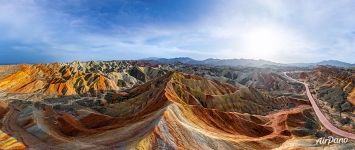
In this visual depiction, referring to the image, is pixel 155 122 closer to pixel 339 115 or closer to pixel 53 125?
pixel 53 125

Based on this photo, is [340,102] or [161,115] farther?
[340,102]

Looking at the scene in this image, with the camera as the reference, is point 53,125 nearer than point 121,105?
Yes

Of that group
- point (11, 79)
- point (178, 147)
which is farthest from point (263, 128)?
point (11, 79)

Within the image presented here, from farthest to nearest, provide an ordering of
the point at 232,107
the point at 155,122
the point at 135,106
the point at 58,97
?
1. the point at 58,97
2. the point at 232,107
3. the point at 135,106
4. the point at 155,122

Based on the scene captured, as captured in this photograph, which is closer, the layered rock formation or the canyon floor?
the canyon floor

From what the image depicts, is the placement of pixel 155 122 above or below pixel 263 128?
above

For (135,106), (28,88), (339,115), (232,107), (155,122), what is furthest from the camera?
A: (28,88)

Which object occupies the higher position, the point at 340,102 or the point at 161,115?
the point at 161,115

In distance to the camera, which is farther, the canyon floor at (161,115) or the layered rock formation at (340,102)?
the layered rock formation at (340,102)
